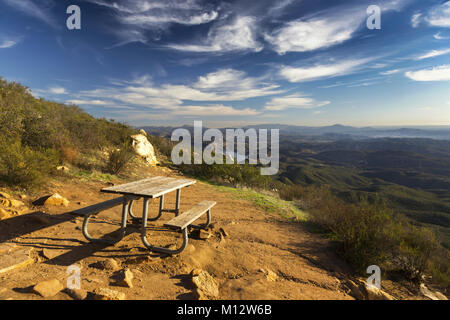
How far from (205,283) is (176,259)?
Answer: 713 millimetres

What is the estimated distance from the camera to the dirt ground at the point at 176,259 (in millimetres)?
2223

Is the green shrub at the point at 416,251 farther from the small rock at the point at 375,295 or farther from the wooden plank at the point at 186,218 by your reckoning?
the wooden plank at the point at 186,218

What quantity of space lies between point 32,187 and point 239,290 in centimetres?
533

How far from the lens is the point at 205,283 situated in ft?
7.66

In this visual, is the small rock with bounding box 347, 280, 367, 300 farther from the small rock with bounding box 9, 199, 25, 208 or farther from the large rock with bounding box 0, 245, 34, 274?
the small rock with bounding box 9, 199, 25, 208

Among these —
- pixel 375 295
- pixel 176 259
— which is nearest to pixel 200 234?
pixel 176 259

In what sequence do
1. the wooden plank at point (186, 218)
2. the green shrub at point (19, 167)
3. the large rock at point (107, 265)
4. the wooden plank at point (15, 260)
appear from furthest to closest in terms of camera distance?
the green shrub at point (19, 167), the wooden plank at point (186, 218), the large rock at point (107, 265), the wooden plank at point (15, 260)

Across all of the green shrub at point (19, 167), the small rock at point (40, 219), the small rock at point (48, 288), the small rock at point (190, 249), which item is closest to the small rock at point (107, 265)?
the small rock at point (48, 288)

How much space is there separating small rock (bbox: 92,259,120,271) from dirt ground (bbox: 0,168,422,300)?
52 mm

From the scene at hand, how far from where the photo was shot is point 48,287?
75.2 inches

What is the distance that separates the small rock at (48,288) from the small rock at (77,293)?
0.08 m

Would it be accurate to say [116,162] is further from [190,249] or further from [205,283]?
[205,283]
